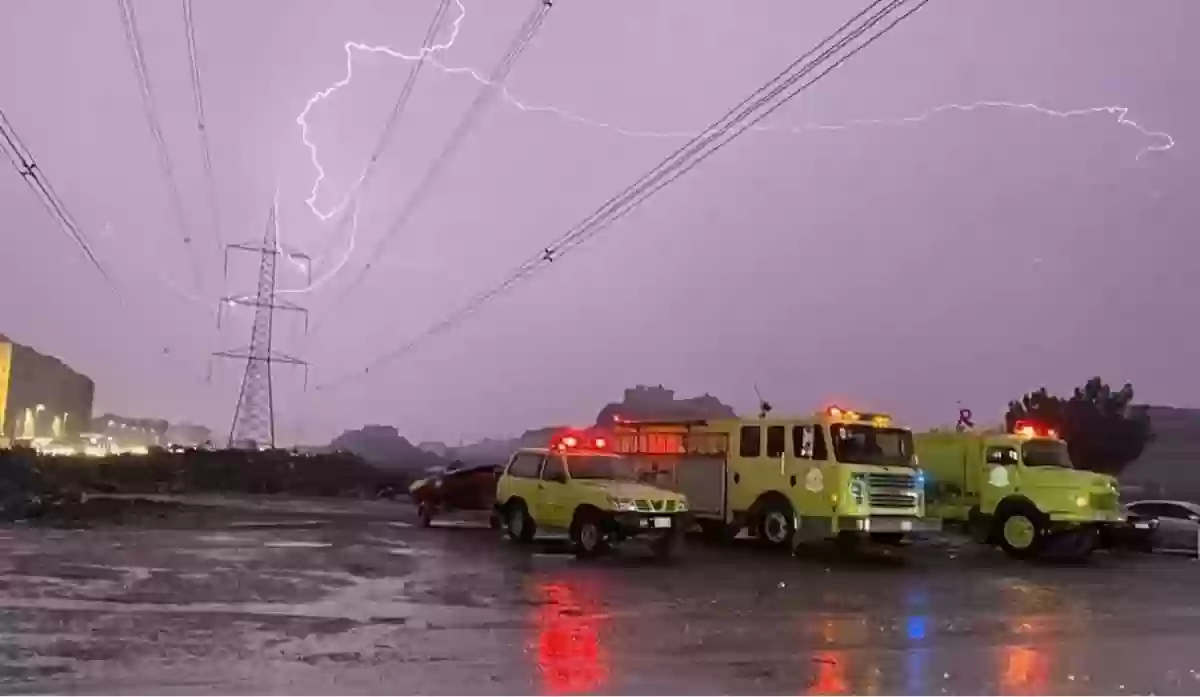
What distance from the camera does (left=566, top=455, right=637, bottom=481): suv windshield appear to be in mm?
21391

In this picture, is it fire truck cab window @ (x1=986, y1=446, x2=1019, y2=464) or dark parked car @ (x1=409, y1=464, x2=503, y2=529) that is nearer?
fire truck cab window @ (x1=986, y1=446, x2=1019, y2=464)

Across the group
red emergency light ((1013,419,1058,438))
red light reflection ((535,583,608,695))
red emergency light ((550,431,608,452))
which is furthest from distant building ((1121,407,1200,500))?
red light reflection ((535,583,608,695))

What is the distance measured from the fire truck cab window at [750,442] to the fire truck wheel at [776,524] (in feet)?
3.39

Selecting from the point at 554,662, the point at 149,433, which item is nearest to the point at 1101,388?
the point at 554,662

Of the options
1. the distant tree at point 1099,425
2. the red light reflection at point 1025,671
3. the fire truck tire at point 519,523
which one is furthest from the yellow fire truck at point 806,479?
the distant tree at point 1099,425

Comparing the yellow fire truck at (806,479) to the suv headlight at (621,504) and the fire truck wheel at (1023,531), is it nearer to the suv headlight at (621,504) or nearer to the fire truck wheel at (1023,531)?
the fire truck wheel at (1023,531)

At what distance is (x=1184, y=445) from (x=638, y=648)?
64587 mm

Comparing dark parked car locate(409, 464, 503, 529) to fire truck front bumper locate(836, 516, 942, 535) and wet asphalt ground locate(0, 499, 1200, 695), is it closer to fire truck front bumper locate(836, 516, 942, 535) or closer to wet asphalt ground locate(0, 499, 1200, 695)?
wet asphalt ground locate(0, 499, 1200, 695)

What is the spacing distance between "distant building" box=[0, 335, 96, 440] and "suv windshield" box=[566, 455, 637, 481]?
273 ft

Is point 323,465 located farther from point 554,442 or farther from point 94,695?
point 94,695

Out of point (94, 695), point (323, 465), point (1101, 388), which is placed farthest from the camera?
point (323, 465)

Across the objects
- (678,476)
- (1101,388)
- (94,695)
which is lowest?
(94,695)

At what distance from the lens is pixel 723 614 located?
1318 centimetres

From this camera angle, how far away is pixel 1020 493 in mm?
23656
